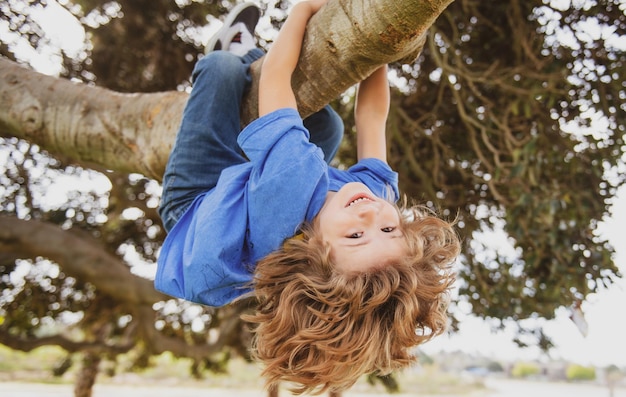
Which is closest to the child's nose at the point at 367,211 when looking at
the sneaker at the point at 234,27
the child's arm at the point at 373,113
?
the child's arm at the point at 373,113

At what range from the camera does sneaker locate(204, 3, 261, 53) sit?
2.62m

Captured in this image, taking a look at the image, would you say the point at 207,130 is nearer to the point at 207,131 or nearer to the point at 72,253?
the point at 207,131

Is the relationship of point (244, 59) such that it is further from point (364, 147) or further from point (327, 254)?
point (327, 254)

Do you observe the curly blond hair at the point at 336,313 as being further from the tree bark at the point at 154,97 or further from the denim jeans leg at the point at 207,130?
the tree bark at the point at 154,97

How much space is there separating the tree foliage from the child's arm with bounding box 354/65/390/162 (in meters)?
1.84

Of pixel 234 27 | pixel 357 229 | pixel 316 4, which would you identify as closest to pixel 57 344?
pixel 234 27

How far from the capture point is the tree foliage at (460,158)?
4.18 meters

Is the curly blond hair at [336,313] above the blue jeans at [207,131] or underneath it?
underneath

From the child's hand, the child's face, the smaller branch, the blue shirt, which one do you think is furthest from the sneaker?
the smaller branch

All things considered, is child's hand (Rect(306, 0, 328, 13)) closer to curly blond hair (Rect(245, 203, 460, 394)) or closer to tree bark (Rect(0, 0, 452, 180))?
tree bark (Rect(0, 0, 452, 180))

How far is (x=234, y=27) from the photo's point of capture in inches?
105

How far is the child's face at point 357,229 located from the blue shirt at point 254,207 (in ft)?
0.26

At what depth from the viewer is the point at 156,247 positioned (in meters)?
7.04

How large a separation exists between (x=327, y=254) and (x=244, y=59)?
1060 mm
